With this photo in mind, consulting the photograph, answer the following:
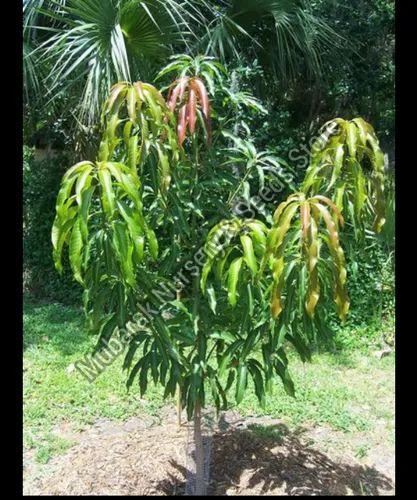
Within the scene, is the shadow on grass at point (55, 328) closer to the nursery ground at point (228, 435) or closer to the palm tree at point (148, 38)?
the nursery ground at point (228, 435)

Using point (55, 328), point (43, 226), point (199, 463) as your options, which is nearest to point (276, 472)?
point (199, 463)

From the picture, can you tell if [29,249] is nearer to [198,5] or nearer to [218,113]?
[198,5]

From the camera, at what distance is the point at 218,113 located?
2.36 m

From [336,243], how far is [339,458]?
6.37ft

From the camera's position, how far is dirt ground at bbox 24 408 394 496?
2629 mm

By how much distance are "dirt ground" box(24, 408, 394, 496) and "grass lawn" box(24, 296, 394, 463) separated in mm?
125

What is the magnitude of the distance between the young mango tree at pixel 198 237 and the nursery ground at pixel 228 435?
2.16 feet

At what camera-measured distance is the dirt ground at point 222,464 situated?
8.63 ft

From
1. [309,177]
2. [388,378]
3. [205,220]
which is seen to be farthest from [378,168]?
[388,378]

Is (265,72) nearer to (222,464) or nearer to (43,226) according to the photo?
(43,226)

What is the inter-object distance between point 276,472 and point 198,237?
55.4 inches

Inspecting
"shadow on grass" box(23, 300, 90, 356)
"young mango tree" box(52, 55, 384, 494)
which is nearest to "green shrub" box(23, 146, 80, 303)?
"shadow on grass" box(23, 300, 90, 356)

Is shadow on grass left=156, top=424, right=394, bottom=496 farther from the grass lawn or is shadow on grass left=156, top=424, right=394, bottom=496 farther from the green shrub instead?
the green shrub

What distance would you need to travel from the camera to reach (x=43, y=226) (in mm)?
6199
